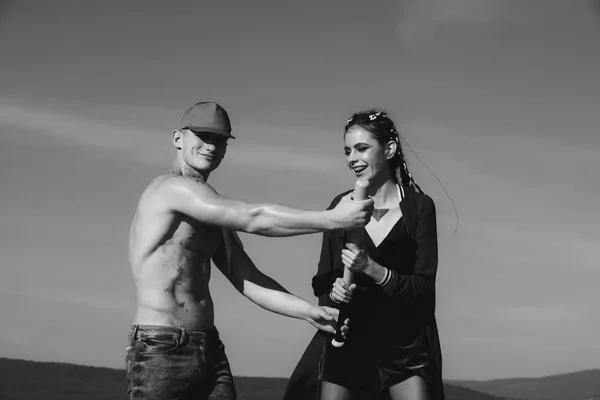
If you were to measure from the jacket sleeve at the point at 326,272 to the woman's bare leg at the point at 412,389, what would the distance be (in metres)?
0.66

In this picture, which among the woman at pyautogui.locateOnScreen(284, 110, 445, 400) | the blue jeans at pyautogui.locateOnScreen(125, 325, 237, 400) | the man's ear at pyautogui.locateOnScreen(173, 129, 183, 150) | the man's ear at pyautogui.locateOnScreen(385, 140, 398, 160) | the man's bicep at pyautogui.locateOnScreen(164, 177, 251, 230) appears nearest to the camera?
the blue jeans at pyautogui.locateOnScreen(125, 325, 237, 400)

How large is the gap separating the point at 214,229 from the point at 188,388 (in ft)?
2.89

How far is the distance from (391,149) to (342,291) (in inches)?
42.1

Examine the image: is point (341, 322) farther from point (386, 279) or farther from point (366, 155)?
point (366, 155)

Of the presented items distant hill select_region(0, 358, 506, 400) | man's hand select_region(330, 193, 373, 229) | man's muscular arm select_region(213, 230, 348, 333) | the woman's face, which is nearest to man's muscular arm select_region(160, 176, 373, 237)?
man's hand select_region(330, 193, 373, 229)

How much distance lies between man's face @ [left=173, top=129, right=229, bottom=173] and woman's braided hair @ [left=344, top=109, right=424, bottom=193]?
1.08 metres

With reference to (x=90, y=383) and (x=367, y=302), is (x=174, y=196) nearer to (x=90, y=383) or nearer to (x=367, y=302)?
(x=367, y=302)

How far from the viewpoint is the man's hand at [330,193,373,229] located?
14.8ft

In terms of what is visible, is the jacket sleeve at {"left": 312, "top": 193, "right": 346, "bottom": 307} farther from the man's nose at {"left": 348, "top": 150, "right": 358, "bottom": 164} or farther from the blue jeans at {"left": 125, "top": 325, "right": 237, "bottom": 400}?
the blue jeans at {"left": 125, "top": 325, "right": 237, "bottom": 400}

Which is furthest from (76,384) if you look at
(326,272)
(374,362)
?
(374,362)

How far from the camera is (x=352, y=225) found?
4.53 m

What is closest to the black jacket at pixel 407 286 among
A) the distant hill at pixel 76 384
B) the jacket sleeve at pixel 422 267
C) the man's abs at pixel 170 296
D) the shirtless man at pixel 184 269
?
the jacket sleeve at pixel 422 267

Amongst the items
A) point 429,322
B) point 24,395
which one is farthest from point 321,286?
point 24,395

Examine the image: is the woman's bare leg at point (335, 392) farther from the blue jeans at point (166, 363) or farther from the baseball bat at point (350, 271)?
the blue jeans at point (166, 363)
